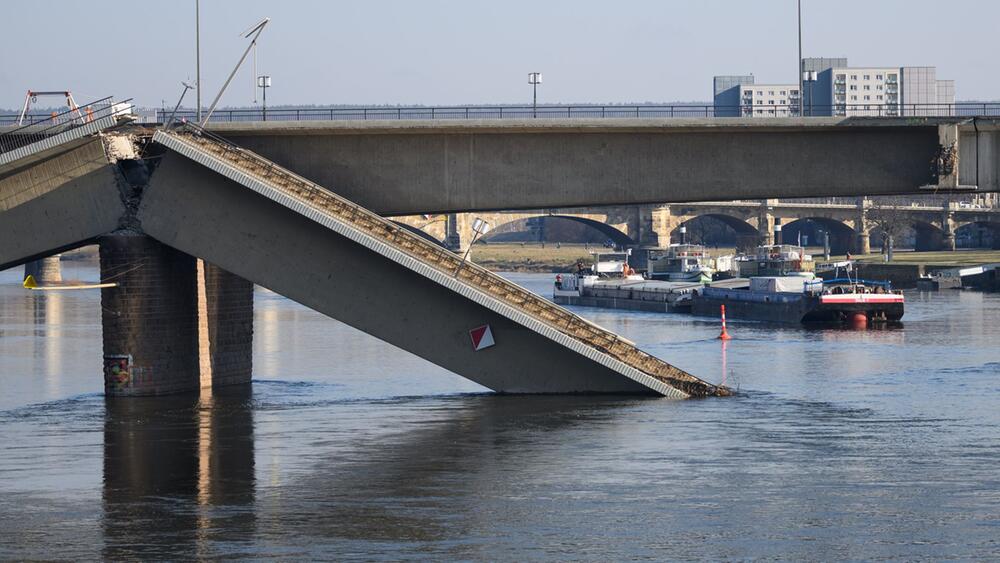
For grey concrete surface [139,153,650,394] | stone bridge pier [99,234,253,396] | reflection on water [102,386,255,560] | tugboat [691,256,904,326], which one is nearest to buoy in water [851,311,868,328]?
tugboat [691,256,904,326]

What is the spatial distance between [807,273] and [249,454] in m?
82.7

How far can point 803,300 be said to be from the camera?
323 ft

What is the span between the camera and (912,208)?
624ft

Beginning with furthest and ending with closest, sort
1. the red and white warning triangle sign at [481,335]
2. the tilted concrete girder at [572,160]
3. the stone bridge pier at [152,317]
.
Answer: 1. the stone bridge pier at [152,317]
2. the tilted concrete girder at [572,160]
3. the red and white warning triangle sign at [481,335]

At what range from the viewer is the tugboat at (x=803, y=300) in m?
94.2

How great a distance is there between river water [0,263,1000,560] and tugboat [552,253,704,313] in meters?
52.4

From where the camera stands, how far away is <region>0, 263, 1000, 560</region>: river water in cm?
3070

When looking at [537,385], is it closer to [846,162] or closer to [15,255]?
[846,162]

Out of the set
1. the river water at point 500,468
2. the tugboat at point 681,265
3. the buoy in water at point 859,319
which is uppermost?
the tugboat at point 681,265

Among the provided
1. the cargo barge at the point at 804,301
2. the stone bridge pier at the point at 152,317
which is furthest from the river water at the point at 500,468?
the cargo barge at the point at 804,301

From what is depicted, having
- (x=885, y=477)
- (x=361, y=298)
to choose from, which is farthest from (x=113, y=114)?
(x=885, y=477)

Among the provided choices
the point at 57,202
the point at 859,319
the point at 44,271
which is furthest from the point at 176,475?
the point at 44,271

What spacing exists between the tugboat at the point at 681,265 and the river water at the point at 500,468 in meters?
71.7

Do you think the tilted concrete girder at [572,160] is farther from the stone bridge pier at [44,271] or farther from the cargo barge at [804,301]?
the stone bridge pier at [44,271]
